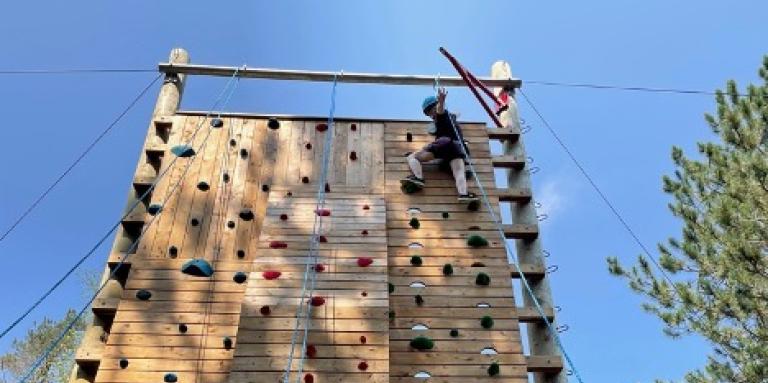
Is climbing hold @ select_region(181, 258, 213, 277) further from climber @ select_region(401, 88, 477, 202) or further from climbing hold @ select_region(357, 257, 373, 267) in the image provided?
climber @ select_region(401, 88, 477, 202)

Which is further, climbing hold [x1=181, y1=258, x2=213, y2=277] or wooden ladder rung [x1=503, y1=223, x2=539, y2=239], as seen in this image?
wooden ladder rung [x1=503, y1=223, x2=539, y2=239]

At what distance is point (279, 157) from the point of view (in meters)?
5.46

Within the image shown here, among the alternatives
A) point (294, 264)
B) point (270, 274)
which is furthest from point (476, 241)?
point (270, 274)

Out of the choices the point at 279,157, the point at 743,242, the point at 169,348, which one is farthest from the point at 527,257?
the point at 743,242

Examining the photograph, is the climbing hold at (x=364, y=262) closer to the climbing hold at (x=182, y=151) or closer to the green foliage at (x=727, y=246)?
the climbing hold at (x=182, y=151)

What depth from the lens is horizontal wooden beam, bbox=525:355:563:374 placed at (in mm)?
4238

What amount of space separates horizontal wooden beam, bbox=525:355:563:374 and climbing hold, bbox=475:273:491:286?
56 cm

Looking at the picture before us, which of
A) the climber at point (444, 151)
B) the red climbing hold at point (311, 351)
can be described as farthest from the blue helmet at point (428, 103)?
the red climbing hold at point (311, 351)

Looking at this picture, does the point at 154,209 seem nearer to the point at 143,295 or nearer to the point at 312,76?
the point at 143,295

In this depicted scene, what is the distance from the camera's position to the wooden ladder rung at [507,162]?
18.2 feet

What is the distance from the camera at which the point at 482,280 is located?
14.6 feet

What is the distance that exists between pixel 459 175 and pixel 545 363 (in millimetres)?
1647

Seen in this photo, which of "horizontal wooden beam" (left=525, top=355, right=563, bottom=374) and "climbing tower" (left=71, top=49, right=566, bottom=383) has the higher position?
"climbing tower" (left=71, top=49, right=566, bottom=383)

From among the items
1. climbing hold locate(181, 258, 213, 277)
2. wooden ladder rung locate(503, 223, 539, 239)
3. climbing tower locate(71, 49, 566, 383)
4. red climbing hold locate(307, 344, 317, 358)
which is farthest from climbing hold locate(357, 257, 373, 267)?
wooden ladder rung locate(503, 223, 539, 239)
